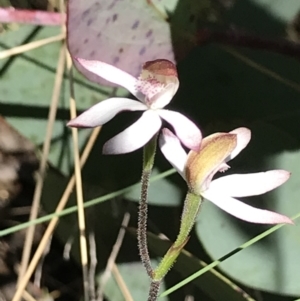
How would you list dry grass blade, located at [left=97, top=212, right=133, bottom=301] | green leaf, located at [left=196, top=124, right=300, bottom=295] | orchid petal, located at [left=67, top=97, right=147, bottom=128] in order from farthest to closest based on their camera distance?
dry grass blade, located at [left=97, top=212, right=133, bottom=301]
green leaf, located at [left=196, top=124, right=300, bottom=295]
orchid petal, located at [left=67, top=97, right=147, bottom=128]

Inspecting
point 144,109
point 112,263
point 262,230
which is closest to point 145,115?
point 144,109

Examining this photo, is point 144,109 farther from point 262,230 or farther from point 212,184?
point 262,230

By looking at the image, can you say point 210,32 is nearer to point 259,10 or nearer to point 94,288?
point 259,10

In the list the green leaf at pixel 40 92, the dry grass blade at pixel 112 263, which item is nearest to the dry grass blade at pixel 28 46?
the green leaf at pixel 40 92

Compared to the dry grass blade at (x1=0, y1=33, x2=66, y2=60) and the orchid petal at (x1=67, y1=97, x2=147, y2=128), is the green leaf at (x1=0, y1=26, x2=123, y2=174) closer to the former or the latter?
the dry grass blade at (x1=0, y1=33, x2=66, y2=60)

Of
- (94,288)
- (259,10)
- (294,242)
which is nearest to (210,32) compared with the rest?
(259,10)

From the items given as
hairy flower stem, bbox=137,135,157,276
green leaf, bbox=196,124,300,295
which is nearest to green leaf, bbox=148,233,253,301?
green leaf, bbox=196,124,300,295

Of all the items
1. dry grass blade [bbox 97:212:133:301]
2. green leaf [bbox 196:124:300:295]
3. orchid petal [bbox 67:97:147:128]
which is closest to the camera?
orchid petal [bbox 67:97:147:128]
